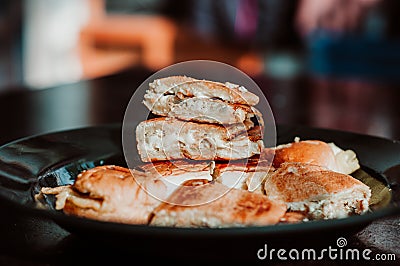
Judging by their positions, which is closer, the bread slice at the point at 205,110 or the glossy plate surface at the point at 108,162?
the glossy plate surface at the point at 108,162

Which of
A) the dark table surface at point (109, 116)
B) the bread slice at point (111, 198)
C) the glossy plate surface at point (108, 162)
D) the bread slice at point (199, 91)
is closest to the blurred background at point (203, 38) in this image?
the dark table surface at point (109, 116)

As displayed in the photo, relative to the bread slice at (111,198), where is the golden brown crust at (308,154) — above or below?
below

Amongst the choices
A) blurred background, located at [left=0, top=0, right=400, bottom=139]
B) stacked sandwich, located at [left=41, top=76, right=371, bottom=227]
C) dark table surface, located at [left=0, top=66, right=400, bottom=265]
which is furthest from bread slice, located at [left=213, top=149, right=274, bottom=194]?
blurred background, located at [left=0, top=0, right=400, bottom=139]

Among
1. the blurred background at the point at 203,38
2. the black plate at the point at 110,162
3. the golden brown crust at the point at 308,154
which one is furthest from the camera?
the blurred background at the point at 203,38

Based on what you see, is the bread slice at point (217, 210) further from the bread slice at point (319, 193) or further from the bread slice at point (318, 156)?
the bread slice at point (318, 156)

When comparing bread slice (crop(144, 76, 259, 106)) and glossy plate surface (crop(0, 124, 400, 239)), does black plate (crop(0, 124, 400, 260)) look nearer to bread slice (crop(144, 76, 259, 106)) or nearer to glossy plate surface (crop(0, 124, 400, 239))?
glossy plate surface (crop(0, 124, 400, 239))

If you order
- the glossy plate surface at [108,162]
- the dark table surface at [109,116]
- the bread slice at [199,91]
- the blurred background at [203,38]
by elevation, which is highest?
the bread slice at [199,91]

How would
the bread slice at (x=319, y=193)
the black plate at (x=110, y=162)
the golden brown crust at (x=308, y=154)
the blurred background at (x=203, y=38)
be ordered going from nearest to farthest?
the black plate at (x=110, y=162) < the bread slice at (x=319, y=193) < the golden brown crust at (x=308, y=154) < the blurred background at (x=203, y=38)
